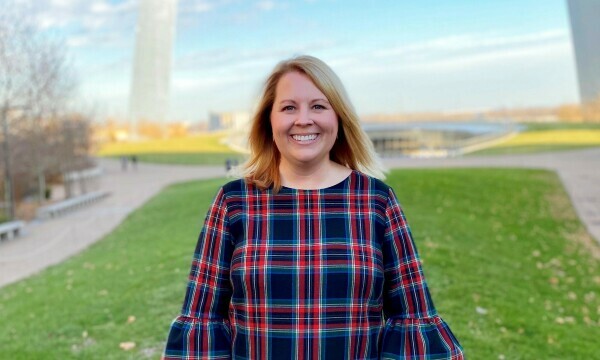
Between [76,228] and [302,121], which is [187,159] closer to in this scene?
[76,228]

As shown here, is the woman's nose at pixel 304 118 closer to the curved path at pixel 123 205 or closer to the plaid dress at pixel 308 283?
the plaid dress at pixel 308 283

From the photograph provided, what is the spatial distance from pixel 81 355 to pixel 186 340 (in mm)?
3366

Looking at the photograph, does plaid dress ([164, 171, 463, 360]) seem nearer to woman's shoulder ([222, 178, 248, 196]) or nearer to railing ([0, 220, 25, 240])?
woman's shoulder ([222, 178, 248, 196])

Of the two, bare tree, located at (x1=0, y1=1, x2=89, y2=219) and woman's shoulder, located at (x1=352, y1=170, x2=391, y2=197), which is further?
bare tree, located at (x1=0, y1=1, x2=89, y2=219)

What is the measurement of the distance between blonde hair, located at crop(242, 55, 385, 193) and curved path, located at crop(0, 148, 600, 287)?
800 cm

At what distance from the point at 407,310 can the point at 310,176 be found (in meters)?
0.47

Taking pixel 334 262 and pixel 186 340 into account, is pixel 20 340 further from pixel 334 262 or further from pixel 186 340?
pixel 334 262

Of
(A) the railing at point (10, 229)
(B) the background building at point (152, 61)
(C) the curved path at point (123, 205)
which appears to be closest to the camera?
(C) the curved path at point (123, 205)

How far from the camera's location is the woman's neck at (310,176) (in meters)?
1.62

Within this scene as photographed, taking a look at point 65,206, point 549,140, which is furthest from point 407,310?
point 549,140

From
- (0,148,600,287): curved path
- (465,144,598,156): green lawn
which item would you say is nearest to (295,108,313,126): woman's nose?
(0,148,600,287): curved path

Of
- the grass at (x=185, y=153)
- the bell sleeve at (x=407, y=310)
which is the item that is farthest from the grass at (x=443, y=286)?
the grass at (x=185, y=153)

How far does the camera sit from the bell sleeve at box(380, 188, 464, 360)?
5.00 feet

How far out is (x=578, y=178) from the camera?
58.7 ft
